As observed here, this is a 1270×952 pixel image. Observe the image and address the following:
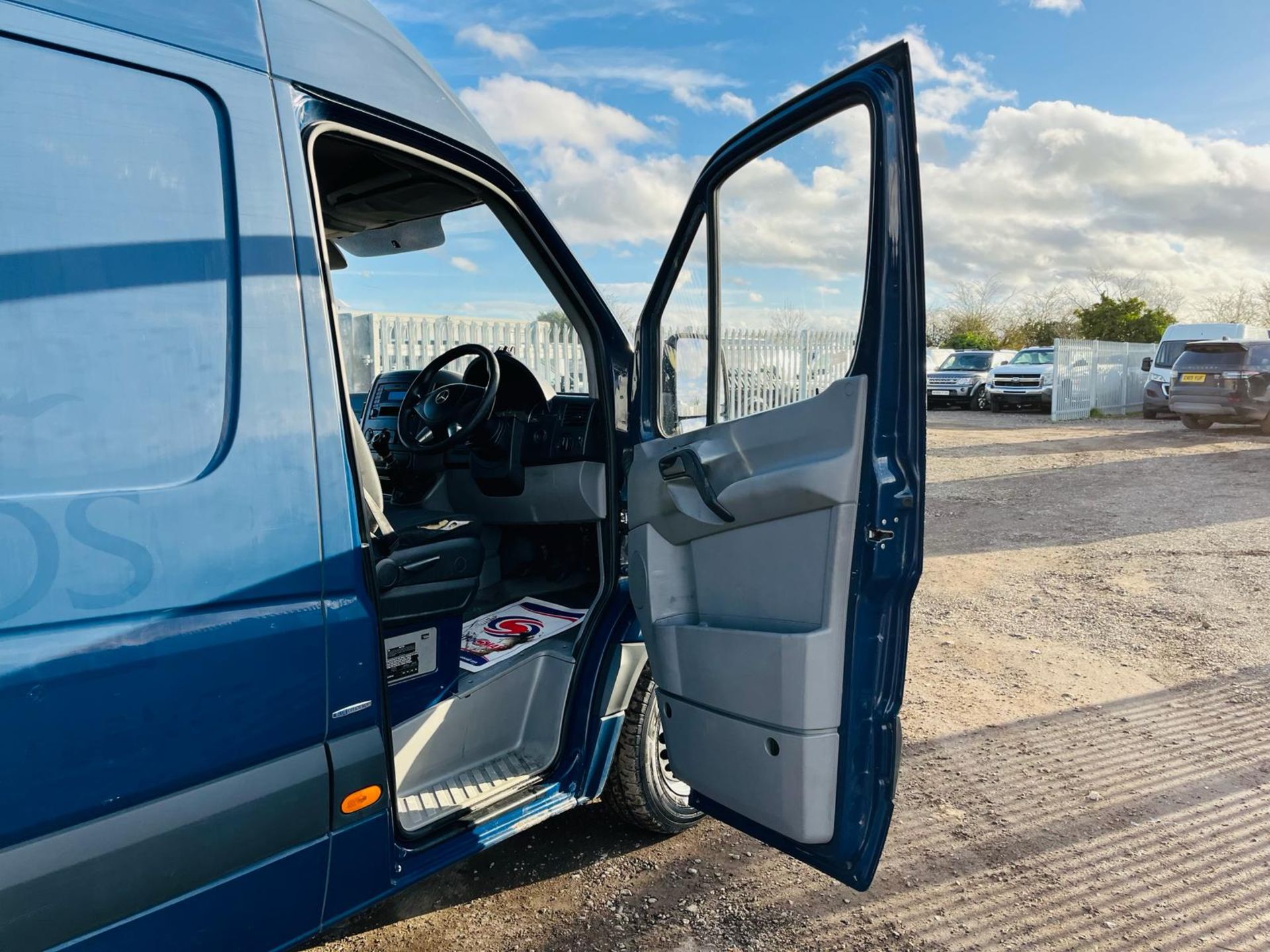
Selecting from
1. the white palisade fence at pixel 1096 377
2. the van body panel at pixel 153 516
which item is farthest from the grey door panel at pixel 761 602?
the white palisade fence at pixel 1096 377

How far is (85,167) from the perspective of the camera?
1.44 meters

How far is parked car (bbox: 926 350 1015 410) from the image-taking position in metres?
21.0

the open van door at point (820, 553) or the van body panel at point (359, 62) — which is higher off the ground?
the van body panel at point (359, 62)

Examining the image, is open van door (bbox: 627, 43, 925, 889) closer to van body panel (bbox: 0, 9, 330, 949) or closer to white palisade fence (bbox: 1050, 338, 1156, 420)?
van body panel (bbox: 0, 9, 330, 949)

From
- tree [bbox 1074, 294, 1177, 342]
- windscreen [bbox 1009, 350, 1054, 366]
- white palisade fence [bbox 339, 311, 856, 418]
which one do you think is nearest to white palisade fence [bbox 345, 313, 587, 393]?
white palisade fence [bbox 339, 311, 856, 418]

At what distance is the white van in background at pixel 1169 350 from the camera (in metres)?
16.7

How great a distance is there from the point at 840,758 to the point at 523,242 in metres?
1.65

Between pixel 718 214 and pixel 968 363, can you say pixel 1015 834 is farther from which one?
pixel 968 363

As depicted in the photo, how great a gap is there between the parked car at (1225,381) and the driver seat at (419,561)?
15.5 m

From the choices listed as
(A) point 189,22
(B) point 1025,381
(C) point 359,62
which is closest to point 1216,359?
(B) point 1025,381

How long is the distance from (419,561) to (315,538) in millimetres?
582

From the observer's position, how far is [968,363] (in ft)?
71.1

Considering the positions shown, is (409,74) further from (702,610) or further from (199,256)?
(702,610)

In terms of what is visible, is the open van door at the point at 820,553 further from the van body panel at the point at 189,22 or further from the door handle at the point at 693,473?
the van body panel at the point at 189,22
